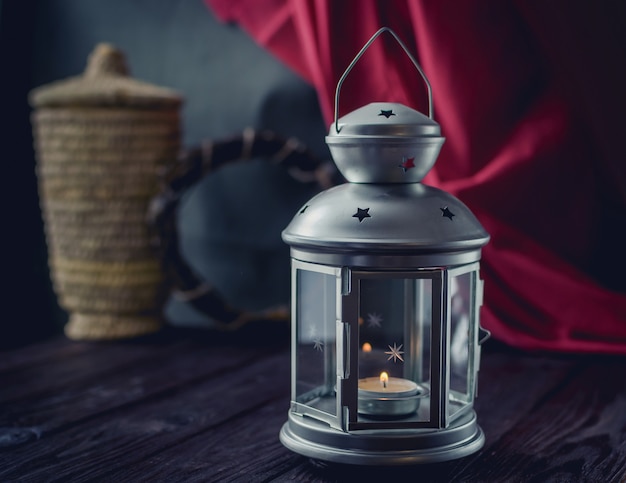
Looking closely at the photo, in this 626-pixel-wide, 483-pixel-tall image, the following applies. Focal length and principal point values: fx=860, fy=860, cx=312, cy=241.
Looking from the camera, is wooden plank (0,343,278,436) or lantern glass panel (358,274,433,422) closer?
lantern glass panel (358,274,433,422)

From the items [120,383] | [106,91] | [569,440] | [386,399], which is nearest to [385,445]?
[386,399]

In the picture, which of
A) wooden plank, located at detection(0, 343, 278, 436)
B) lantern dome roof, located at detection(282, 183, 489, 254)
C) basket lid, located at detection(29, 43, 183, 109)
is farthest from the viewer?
basket lid, located at detection(29, 43, 183, 109)

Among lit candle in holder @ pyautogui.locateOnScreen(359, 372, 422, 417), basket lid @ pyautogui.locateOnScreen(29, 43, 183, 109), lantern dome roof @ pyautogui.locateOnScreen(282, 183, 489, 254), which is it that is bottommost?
lit candle in holder @ pyautogui.locateOnScreen(359, 372, 422, 417)

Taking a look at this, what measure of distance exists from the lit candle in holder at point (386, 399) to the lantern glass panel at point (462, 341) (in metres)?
0.05

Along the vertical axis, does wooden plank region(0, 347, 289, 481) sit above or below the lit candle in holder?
below

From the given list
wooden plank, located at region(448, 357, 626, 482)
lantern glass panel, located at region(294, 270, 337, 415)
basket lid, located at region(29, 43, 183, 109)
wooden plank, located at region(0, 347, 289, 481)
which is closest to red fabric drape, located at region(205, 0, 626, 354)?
wooden plank, located at region(448, 357, 626, 482)

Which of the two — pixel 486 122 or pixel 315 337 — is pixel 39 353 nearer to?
pixel 315 337

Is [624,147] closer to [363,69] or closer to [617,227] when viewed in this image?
[617,227]

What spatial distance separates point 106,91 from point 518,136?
32.8 inches

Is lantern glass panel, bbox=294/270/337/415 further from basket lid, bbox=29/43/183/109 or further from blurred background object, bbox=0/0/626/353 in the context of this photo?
basket lid, bbox=29/43/183/109

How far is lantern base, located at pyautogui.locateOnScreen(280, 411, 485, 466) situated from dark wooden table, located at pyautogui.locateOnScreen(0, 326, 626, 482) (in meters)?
0.04

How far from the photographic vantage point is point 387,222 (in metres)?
0.95

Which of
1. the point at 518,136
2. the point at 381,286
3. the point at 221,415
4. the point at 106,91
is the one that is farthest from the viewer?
the point at 106,91

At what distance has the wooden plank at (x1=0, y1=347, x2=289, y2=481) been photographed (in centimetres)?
107
